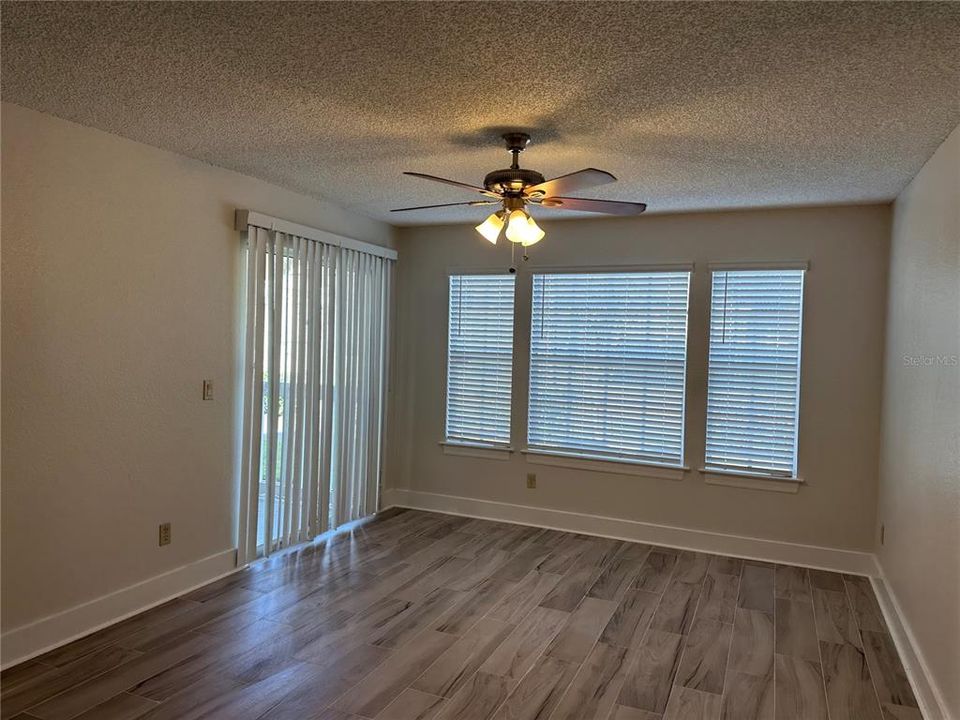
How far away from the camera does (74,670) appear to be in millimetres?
2877

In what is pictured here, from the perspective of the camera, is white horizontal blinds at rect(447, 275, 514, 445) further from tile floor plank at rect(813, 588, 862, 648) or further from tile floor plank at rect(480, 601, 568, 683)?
tile floor plank at rect(813, 588, 862, 648)

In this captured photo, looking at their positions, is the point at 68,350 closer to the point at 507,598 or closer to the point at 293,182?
the point at 293,182

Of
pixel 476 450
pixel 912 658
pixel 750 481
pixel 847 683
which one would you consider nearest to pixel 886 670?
pixel 912 658

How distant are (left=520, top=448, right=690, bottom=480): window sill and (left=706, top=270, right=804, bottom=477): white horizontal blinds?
298 mm

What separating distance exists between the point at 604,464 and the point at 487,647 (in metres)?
2.19

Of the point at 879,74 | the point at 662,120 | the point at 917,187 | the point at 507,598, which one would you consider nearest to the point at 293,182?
the point at 662,120

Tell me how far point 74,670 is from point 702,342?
13.4 feet

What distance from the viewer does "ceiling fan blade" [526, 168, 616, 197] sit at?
8.65ft

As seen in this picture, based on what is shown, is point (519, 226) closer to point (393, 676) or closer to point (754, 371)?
point (393, 676)

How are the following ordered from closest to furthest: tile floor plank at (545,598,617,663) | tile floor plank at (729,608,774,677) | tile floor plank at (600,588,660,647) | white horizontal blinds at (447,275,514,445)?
tile floor plank at (729,608,774,677)
tile floor plank at (545,598,617,663)
tile floor plank at (600,588,660,647)
white horizontal blinds at (447,275,514,445)

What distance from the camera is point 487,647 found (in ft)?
10.6

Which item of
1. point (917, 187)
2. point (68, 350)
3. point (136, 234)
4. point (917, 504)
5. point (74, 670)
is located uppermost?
point (917, 187)

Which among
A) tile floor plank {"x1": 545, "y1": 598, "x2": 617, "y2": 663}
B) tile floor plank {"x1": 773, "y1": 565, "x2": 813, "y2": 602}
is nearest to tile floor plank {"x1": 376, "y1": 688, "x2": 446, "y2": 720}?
tile floor plank {"x1": 545, "y1": 598, "x2": 617, "y2": 663}

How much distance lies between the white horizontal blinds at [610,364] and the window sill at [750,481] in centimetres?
25
